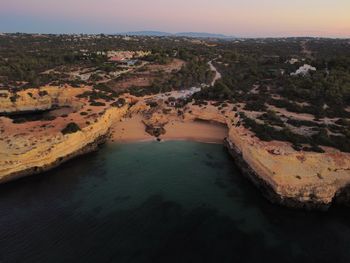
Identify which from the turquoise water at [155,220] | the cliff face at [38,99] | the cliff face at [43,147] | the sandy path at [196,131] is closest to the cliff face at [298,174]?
the turquoise water at [155,220]

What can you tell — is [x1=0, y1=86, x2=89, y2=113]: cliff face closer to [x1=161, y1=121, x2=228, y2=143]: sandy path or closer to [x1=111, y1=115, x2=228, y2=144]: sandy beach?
[x1=111, y1=115, x2=228, y2=144]: sandy beach

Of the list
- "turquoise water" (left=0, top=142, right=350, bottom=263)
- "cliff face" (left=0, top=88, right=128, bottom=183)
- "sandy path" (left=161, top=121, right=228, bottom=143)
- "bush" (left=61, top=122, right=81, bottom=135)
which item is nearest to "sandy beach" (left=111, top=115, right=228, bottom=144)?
"sandy path" (left=161, top=121, right=228, bottom=143)

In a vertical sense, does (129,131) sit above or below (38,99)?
below

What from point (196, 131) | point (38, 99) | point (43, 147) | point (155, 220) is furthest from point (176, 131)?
point (38, 99)

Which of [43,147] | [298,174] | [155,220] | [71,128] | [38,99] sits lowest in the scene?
[155,220]

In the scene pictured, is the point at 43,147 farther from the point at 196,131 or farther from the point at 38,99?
the point at 38,99

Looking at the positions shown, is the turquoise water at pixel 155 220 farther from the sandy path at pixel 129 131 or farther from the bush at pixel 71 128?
the sandy path at pixel 129 131

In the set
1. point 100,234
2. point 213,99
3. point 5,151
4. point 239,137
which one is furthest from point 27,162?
point 213,99

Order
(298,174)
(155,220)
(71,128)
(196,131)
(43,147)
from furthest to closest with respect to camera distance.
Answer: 1. (196,131)
2. (71,128)
3. (43,147)
4. (298,174)
5. (155,220)

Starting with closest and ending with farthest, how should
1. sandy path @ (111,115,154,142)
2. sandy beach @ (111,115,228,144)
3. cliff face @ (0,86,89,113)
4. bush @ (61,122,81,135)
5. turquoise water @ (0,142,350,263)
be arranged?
turquoise water @ (0,142,350,263), bush @ (61,122,81,135), sandy path @ (111,115,154,142), sandy beach @ (111,115,228,144), cliff face @ (0,86,89,113)
